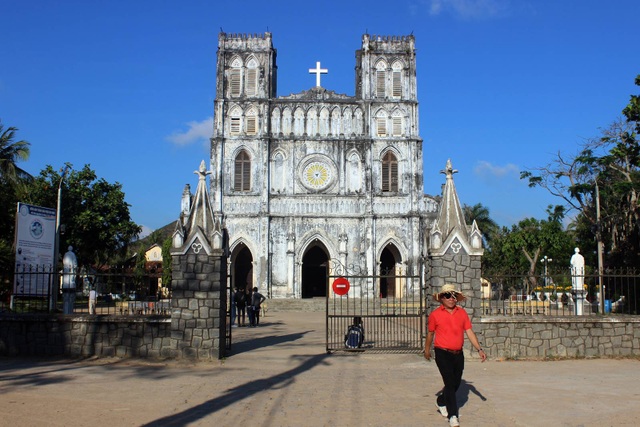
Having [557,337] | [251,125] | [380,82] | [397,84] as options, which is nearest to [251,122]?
[251,125]

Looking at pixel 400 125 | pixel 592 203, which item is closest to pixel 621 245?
pixel 592 203

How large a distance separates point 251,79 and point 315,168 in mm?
7095

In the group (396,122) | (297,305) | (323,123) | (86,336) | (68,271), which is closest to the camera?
(86,336)

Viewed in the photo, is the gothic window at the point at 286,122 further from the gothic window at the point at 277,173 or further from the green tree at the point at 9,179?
the green tree at the point at 9,179

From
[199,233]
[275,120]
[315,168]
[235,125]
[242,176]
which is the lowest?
[199,233]

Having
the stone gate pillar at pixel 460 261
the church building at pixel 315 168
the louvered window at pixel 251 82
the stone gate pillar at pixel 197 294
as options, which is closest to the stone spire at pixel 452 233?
the stone gate pillar at pixel 460 261

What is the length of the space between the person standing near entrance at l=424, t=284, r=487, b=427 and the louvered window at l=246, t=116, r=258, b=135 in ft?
112

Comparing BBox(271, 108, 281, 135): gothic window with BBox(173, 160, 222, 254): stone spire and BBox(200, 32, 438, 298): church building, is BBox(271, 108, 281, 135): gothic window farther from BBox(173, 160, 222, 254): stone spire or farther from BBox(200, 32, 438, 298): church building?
BBox(173, 160, 222, 254): stone spire

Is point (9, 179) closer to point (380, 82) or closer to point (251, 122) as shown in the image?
point (251, 122)

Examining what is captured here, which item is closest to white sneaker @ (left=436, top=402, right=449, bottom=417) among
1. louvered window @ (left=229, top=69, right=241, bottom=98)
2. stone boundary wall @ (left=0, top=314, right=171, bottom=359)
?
stone boundary wall @ (left=0, top=314, right=171, bottom=359)

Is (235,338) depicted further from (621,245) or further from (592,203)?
(592,203)

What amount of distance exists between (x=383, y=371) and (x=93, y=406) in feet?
17.8

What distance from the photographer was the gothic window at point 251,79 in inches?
1655

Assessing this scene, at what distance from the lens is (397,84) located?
42.6 meters
